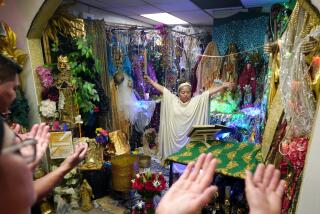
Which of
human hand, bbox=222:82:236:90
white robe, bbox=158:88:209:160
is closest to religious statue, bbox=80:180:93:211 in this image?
white robe, bbox=158:88:209:160

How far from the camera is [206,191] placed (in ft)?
2.78

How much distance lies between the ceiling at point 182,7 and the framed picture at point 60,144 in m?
2.40

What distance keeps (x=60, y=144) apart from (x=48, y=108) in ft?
1.56

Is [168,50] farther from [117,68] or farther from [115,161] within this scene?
[115,161]

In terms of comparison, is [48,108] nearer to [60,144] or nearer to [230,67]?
[60,144]

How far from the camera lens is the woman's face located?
4064 mm

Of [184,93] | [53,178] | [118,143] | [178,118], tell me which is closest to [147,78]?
[184,93]

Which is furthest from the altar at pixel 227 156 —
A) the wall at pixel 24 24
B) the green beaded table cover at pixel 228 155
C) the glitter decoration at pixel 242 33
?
the glitter decoration at pixel 242 33

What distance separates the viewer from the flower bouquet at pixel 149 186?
8.89ft

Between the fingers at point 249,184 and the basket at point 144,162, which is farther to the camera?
the basket at point 144,162

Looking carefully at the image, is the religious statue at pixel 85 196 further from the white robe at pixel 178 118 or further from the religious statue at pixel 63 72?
the white robe at pixel 178 118

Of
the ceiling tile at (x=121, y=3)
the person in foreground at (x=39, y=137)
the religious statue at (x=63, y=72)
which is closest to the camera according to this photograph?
the person in foreground at (x=39, y=137)

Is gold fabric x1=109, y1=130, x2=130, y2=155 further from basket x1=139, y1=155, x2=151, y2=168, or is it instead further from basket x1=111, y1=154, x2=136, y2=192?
basket x1=111, y1=154, x2=136, y2=192

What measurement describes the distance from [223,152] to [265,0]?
2.87m
